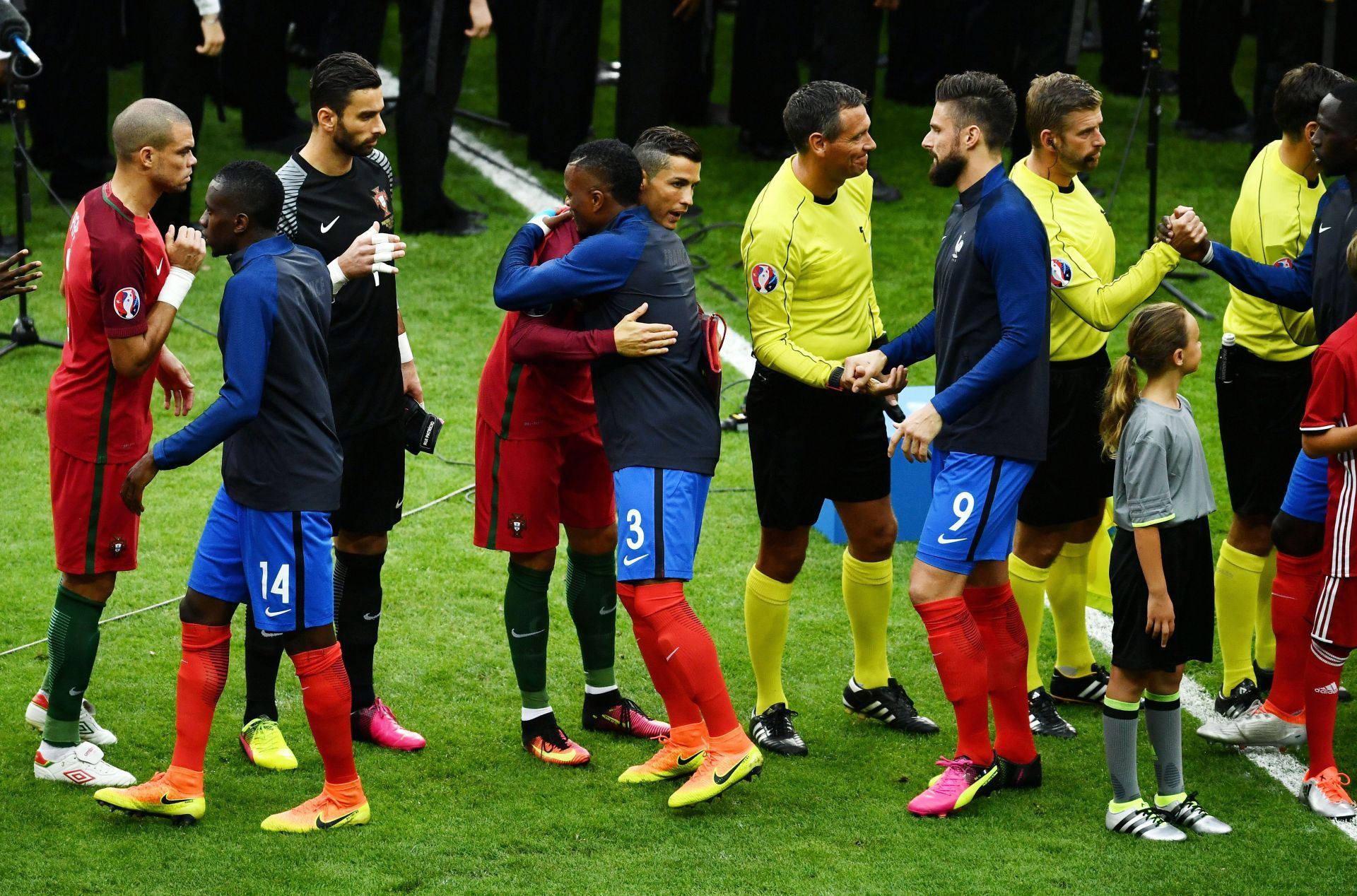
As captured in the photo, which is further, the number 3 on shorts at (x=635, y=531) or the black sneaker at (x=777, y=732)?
the black sneaker at (x=777, y=732)

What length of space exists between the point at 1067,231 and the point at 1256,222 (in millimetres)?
796

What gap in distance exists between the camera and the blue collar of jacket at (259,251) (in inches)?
175

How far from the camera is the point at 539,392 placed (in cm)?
502

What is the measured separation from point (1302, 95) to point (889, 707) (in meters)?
2.39

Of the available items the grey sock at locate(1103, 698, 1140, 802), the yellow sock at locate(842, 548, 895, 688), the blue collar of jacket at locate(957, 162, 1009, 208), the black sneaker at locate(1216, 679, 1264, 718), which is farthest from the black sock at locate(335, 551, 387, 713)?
the black sneaker at locate(1216, 679, 1264, 718)

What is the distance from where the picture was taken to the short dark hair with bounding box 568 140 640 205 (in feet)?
15.5

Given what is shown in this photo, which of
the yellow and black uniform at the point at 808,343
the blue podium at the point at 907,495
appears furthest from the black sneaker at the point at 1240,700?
the blue podium at the point at 907,495

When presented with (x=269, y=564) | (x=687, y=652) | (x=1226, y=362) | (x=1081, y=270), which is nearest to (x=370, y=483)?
(x=269, y=564)

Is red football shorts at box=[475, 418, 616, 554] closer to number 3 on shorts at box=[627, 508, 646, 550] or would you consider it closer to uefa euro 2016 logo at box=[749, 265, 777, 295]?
number 3 on shorts at box=[627, 508, 646, 550]

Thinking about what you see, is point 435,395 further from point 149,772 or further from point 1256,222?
point 1256,222

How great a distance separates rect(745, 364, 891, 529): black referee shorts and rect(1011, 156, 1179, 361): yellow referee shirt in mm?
666

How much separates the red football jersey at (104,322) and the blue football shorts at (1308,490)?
11.6 ft

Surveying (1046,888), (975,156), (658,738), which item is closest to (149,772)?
(658,738)

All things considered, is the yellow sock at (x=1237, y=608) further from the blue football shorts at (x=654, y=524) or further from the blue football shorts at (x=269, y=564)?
the blue football shorts at (x=269, y=564)
